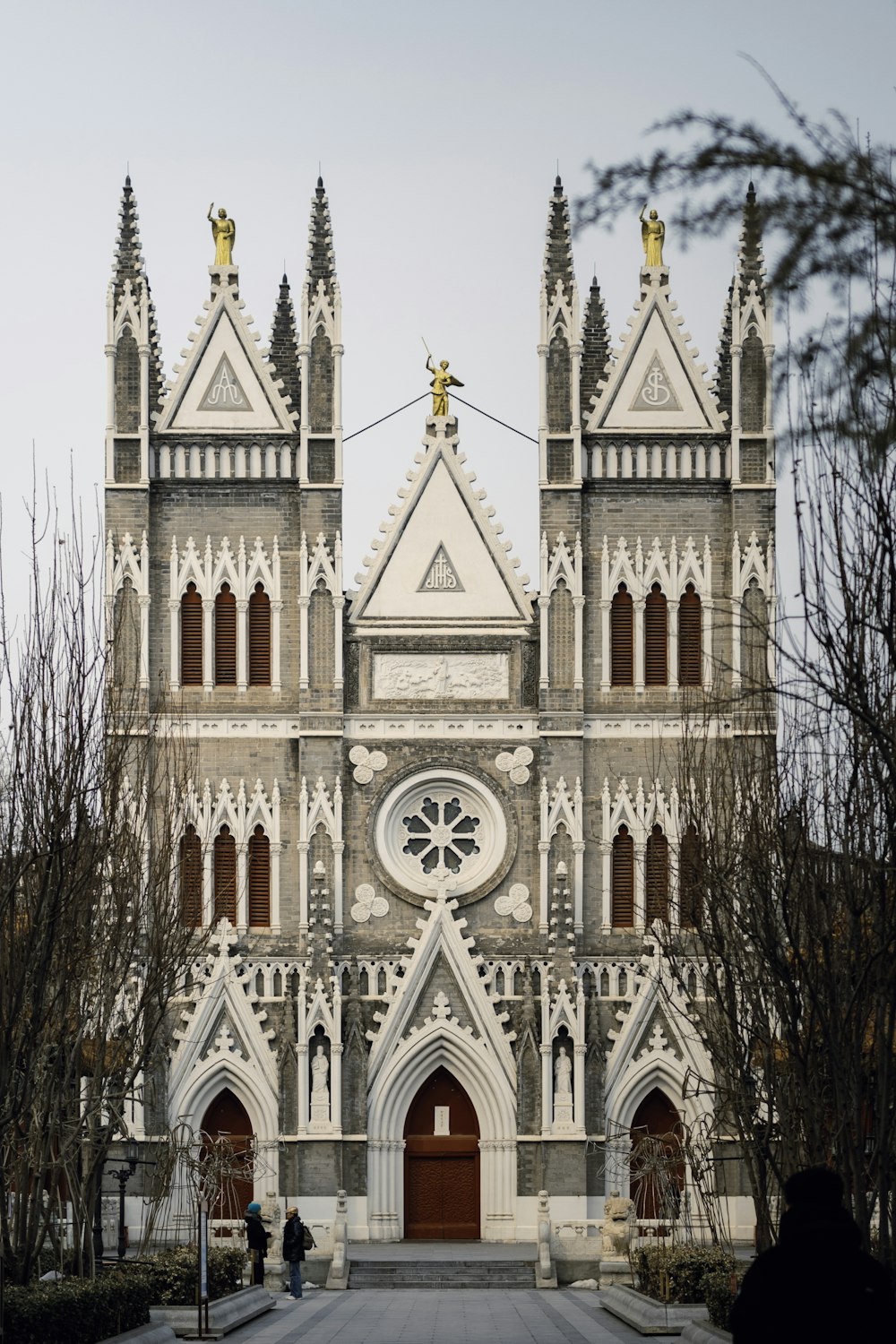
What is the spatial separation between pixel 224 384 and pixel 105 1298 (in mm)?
27012

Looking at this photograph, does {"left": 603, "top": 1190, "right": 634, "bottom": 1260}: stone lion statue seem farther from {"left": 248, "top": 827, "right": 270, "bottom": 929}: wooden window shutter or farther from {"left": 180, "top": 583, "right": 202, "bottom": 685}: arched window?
{"left": 180, "top": 583, "right": 202, "bottom": 685}: arched window

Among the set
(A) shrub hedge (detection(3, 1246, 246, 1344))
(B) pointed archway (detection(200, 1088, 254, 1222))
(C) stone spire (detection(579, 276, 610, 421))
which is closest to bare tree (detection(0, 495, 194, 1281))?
(A) shrub hedge (detection(3, 1246, 246, 1344))

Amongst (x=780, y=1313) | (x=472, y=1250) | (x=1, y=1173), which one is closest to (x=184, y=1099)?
(x=472, y=1250)

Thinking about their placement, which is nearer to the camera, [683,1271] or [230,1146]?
[683,1271]

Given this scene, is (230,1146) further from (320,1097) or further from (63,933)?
(63,933)

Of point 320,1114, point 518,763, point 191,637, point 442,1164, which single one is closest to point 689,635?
point 518,763

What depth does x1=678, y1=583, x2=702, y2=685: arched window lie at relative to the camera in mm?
46375

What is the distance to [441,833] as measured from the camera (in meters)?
46.2

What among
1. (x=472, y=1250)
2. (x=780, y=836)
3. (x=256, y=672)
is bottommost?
(x=472, y=1250)

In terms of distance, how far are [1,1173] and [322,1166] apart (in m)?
20.7

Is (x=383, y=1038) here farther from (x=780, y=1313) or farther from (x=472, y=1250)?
(x=780, y=1313)

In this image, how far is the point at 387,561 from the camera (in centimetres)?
4712

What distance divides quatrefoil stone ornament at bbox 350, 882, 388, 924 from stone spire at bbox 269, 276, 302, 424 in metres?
10.9

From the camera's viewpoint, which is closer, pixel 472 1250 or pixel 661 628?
pixel 472 1250
